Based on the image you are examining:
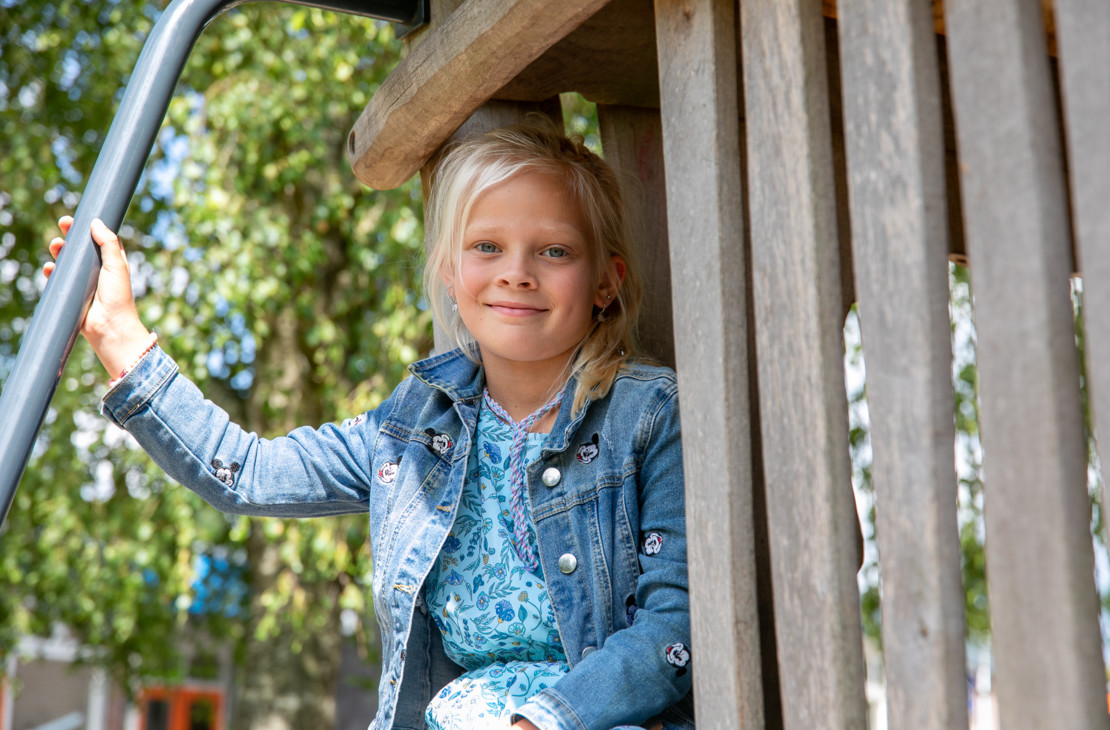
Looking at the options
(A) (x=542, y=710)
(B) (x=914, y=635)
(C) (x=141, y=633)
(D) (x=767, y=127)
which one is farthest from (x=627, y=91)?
(C) (x=141, y=633)

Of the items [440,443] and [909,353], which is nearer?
[909,353]

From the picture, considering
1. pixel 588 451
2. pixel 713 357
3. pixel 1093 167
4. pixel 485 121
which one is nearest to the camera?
pixel 1093 167

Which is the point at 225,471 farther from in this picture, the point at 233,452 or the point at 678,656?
the point at 678,656

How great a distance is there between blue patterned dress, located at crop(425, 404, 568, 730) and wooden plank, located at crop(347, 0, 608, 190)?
52 cm

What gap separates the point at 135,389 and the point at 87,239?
23 centimetres

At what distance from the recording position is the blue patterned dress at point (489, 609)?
150cm

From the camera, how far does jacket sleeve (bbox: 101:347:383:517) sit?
155 cm

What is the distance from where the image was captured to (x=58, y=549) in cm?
482

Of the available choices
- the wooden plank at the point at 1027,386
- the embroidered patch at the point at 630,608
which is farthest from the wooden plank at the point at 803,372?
the embroidered patch at the point at 630,608

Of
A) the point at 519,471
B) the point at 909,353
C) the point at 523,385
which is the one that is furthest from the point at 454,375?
the point at 909,353

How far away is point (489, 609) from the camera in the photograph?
5.16 feet

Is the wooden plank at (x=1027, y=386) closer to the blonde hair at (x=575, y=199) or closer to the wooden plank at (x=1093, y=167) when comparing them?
the wooden plank at (x=1093, y=167)

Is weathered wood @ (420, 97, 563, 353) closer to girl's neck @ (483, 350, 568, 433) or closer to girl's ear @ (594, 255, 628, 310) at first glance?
girl's neck @ (483, 350, 568, 433)

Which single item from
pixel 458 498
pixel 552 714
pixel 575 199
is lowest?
pixel 552 714
